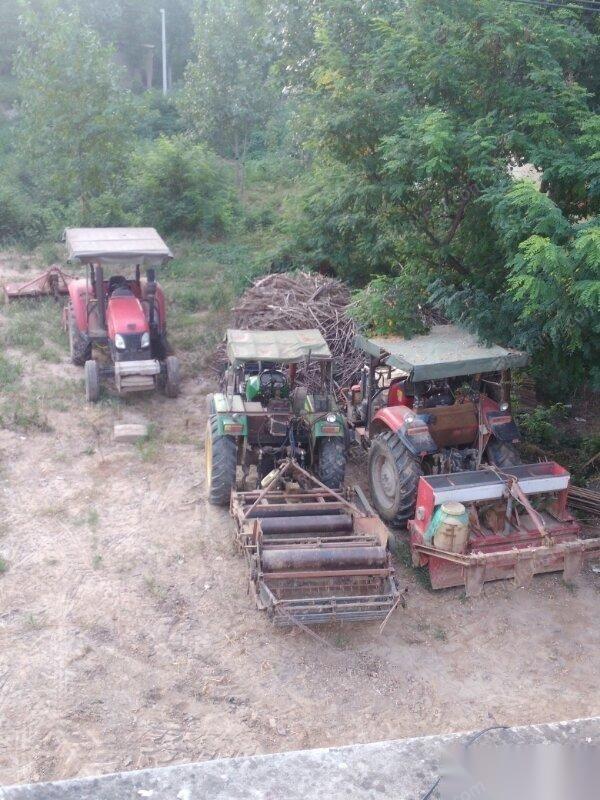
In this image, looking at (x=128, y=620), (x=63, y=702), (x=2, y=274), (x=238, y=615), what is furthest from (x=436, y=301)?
(x=2, y=274)

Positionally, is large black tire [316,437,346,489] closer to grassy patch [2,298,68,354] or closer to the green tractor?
the green tractor

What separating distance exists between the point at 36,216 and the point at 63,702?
15.7 m

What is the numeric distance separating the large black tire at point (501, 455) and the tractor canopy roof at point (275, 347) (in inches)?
77.5

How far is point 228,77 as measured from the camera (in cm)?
2039

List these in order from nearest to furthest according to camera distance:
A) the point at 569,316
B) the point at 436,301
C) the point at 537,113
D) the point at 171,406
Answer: the point at 569,316
the point at 537,113
the point at 436,301
the point at 171,406

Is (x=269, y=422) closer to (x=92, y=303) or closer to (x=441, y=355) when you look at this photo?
(x=441, y=355)

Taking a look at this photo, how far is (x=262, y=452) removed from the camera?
812 cm

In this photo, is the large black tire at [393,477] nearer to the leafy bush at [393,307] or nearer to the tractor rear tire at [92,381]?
the leafy bush at [393,307]

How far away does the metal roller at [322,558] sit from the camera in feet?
20.5

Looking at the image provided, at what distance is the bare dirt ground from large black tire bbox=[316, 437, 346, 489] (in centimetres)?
114

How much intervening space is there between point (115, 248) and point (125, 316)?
0.96 m

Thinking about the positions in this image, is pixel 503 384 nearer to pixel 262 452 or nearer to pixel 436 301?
pixel 436 301

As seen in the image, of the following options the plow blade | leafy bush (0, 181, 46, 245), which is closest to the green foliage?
the plow blade

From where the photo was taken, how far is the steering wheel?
327 inches
